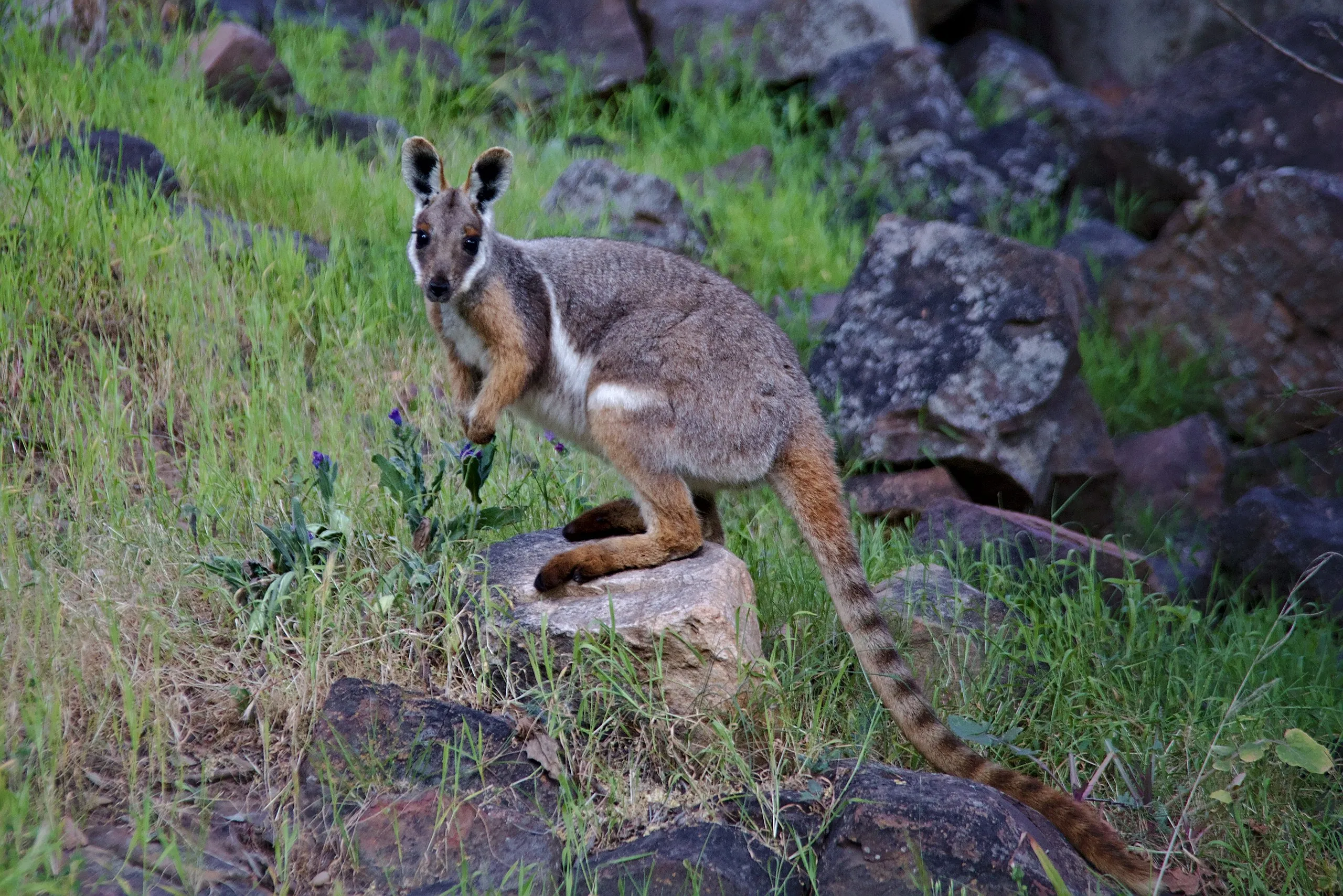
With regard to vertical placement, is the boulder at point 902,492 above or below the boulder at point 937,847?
below

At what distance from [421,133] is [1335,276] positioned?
6062mm

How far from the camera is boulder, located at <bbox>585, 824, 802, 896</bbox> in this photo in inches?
128

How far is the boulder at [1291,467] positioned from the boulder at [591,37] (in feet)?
18.5

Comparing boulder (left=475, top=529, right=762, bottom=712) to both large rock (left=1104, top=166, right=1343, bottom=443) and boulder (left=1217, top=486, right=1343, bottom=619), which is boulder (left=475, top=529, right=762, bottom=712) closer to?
boulder (left=1217, top=486, right=1343, bottom=619)

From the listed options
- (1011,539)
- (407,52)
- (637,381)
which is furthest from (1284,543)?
(407,52)

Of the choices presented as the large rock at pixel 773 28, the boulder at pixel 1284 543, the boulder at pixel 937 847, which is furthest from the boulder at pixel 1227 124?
the boulder at pixel 937 847

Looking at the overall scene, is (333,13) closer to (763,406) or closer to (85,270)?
(85,270)

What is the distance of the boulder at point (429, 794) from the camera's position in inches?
131

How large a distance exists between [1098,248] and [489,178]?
593cm

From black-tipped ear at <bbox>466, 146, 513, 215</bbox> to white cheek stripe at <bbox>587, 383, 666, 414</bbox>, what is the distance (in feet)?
2.95

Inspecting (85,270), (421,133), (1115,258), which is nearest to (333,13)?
(421,133)

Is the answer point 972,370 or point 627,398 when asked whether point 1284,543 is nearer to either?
point 972,370

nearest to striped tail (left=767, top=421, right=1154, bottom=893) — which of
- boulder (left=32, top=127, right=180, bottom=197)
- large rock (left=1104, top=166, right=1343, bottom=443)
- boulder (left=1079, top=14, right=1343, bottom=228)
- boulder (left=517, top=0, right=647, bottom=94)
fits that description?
boulder (left=32, top=127, right=180, bottom=197)

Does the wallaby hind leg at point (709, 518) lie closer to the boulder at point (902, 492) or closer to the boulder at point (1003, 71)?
the boulder at point (902, 492)
